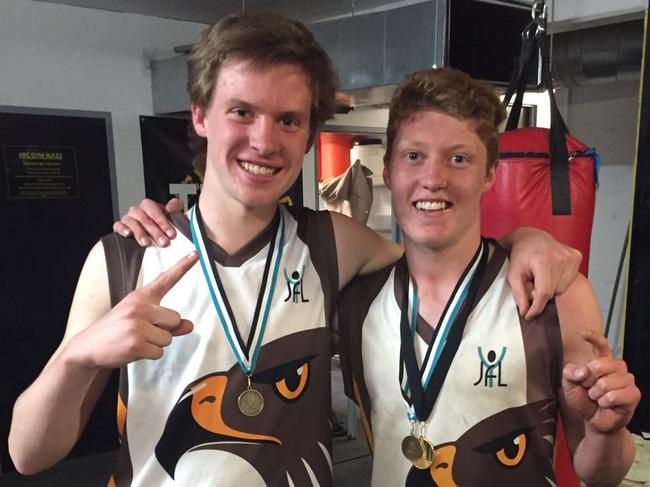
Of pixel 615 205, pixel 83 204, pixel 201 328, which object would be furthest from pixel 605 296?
pixel 201 328

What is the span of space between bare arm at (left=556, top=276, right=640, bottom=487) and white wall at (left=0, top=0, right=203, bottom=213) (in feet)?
10.3

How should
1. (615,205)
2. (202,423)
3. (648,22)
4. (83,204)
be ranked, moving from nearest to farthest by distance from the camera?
(202,423) → (648,22) → (83,204) → (615,205)

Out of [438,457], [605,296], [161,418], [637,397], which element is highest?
[637,397]

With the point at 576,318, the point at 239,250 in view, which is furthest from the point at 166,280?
the point at 576,318

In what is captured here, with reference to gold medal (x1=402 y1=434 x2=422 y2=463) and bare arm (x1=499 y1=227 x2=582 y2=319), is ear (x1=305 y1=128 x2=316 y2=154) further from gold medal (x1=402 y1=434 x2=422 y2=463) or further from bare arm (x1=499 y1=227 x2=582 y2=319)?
gold medal (x1=402 y1=434 x2=422 y2=463)

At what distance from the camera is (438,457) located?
1239 millimetres

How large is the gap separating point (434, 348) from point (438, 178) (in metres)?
0.38

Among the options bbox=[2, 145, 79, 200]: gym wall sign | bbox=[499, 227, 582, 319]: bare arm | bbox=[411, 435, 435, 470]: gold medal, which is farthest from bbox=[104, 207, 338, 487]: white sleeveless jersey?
bbox=[2, 145, 79, 200]: gym wall sign

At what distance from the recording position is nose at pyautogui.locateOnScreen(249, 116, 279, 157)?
1.19 meters

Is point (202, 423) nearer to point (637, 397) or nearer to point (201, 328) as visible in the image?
point (201, 328)

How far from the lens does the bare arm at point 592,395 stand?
102 cm

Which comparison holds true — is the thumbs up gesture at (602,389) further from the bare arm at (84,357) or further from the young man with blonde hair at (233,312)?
the bare arm at (84,357)

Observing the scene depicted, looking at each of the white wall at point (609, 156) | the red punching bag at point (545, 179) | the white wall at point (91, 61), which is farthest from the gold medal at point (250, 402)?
the white wall at point (609, 156)

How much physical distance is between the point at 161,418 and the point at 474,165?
2.89 feet
